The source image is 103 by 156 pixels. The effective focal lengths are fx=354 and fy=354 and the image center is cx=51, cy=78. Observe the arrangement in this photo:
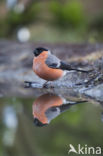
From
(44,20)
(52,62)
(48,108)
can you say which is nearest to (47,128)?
(48,108)

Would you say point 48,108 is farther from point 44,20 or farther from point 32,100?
point 44,20

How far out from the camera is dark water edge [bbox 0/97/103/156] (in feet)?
13.2

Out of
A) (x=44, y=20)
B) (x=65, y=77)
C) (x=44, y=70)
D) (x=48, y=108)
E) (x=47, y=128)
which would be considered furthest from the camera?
(x=44, y=20)

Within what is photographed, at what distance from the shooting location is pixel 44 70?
4.70 meters

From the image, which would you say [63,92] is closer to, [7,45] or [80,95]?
[80,95]

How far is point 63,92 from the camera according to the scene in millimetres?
4684

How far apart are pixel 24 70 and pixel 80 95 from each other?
2154mm

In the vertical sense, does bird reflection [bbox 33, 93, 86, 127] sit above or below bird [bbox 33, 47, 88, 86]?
below

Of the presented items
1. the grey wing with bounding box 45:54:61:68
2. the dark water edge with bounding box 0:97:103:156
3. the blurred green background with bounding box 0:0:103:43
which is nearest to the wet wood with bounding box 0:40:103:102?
the dark water edge with bounding box 0:97:103:156

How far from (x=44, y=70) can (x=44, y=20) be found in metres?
6.70

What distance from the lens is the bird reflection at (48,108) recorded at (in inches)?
138

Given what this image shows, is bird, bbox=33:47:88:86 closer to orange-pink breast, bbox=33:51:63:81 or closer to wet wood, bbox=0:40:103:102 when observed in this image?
orange-pink breast, bbox=33:51:63:81

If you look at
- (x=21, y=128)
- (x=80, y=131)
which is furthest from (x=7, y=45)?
(x=80, y=131)

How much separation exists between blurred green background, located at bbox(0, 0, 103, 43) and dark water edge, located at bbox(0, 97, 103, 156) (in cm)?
591
